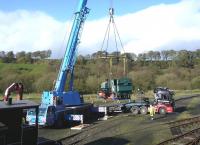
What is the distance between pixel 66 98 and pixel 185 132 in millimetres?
11046

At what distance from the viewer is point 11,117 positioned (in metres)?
14.7

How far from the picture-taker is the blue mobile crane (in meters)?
30.8

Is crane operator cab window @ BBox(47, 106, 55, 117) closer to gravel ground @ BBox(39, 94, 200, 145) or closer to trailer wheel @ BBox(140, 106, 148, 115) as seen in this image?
gravel ground @ BBox(39, 94, 200, 145)

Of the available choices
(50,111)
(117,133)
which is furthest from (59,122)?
(117,133)

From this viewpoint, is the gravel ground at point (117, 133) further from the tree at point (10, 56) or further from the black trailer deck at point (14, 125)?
the tree at point (10, 56)

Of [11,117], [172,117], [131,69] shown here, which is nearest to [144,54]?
[131,69]

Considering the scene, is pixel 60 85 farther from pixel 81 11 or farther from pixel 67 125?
pixel 81 11

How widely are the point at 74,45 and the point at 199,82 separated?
220 ft

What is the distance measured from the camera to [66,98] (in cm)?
3362

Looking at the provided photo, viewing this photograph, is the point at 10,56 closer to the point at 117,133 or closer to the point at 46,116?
the point at 46,116

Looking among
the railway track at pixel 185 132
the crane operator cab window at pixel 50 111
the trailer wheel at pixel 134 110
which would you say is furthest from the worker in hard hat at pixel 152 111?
the crane operator cab window at pixel 50 111

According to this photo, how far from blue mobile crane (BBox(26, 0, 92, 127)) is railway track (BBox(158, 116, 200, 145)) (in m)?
7.76

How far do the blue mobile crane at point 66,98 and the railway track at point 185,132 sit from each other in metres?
7.76

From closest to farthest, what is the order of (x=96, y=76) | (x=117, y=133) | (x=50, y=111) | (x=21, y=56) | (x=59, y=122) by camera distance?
(x=117, y=133) → (x=50, y=111) → (x=59, y=122) → (x=96, y=76) → (x=21, y=56)
